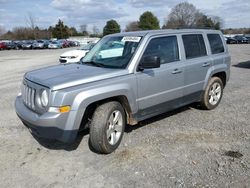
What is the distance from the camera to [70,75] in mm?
4539

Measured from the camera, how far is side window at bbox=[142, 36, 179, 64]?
5.24 m

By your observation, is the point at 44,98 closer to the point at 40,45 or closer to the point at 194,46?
the point at 194,46

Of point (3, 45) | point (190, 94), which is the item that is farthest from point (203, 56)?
point (3, 45)

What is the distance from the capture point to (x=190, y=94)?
20.1ft

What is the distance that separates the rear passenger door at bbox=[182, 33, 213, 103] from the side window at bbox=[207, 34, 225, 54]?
316mm

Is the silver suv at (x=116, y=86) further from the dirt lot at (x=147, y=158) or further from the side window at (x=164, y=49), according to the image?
the dirt lot at (x=147, y=158)

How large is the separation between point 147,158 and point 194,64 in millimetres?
2457

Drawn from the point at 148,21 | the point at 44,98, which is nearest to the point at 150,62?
the point at 44,98

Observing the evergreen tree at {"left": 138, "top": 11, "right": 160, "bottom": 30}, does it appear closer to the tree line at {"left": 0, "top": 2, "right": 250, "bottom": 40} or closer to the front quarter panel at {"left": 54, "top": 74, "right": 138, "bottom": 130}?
the tree line at {"left": 0, "top": 2, "right": 250, "bottom": 40}

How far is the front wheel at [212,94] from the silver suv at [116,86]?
15 centimetres

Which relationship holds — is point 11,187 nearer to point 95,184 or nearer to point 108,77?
point 95,184

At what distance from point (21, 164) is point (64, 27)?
88366mm

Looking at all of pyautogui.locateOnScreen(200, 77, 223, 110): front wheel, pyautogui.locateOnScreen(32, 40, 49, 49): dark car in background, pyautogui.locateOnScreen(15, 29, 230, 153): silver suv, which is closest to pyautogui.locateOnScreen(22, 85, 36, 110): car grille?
pyautogui.locateOnScreen(15, 29, 230, 153): silver suv

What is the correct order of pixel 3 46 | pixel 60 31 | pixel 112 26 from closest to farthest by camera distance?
1. pixel 3 46
2. pixel 112 26
3. pixel 60 31
